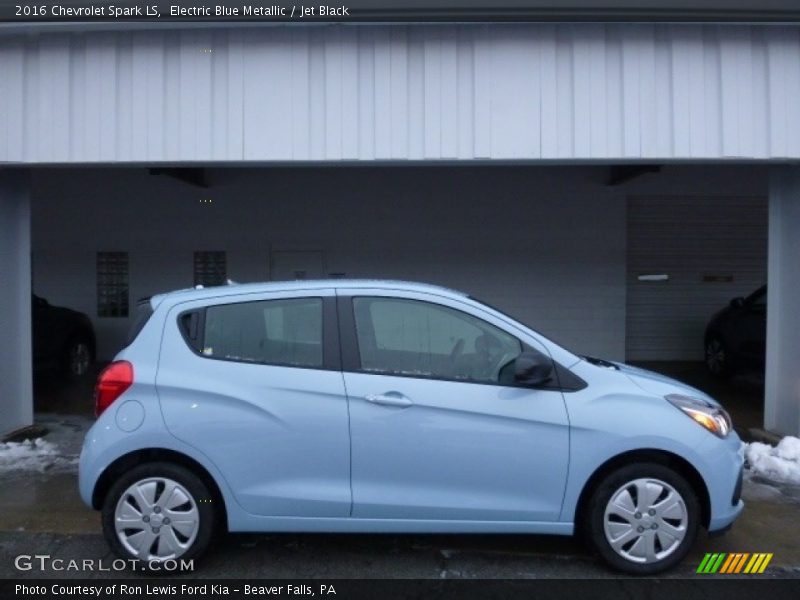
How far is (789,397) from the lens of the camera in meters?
7.75

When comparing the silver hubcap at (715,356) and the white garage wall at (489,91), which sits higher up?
the white garage wall at (489,91)

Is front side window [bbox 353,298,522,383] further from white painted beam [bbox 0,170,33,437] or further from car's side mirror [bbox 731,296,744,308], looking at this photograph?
car's side mirror [bbox 731,296,744,308]

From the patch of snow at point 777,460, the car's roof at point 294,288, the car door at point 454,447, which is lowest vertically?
the patch of snow at point 777,460

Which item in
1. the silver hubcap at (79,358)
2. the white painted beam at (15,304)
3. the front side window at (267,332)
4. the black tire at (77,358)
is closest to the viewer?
the front side window at (267,332)

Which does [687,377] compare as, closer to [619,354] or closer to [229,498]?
[619,354]

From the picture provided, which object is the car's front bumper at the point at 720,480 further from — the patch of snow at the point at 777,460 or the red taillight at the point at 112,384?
the red taillight at the point at 112,384

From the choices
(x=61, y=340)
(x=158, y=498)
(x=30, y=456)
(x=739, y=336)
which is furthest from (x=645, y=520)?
(x=61, y=340)

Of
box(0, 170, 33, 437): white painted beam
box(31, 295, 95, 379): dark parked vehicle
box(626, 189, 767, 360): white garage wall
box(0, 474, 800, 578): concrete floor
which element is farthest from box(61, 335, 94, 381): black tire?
box(626, 189, 767, 360): white garage wall

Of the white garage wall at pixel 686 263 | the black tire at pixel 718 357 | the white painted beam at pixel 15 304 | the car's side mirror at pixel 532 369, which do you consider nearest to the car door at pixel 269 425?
the car's side mirror at pixel 532 369

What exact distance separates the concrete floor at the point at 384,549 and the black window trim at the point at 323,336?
1.27 m

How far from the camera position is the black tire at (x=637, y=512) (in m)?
4.63

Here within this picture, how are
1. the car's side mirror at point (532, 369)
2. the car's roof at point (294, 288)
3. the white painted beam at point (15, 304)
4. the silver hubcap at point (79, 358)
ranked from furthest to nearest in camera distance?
the silver hubcap at point (79, 358) → the white painted beam at point (15, 304) → the car's roof at point (294, 288) → the car's side mirror at point (532, 369)

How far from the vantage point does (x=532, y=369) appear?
4.61 metres

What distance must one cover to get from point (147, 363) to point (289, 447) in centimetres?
99
